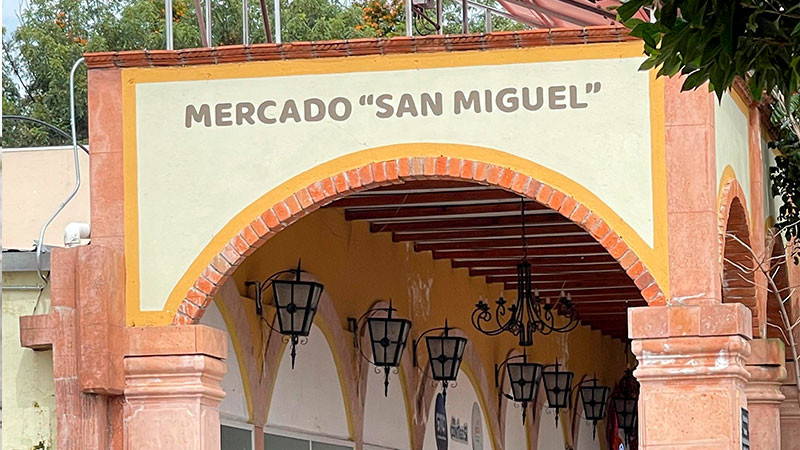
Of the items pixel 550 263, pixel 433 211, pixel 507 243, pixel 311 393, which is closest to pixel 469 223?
pixel 433 211

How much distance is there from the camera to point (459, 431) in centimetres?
1542

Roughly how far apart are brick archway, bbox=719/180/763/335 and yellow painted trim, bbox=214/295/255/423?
3.17m

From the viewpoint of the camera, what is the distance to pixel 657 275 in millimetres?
8516

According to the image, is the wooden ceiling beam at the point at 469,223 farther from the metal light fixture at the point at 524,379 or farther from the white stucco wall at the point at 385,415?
the metal light fixture at the point at 524,379

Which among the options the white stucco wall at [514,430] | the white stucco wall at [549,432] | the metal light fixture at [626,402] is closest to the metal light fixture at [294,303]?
the white stucco wall at [514,430]

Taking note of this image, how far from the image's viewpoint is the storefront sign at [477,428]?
52.3 feet

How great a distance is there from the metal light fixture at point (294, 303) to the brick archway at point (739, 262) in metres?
2.67

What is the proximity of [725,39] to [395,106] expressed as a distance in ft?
17.8

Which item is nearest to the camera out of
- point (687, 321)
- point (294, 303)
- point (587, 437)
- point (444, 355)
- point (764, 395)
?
point (687, 321)

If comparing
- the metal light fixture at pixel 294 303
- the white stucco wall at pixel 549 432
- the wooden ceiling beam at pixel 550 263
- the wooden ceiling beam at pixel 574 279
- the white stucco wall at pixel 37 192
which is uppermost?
the white stucco wall at pixel 37 192

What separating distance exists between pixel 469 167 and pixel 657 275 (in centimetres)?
116

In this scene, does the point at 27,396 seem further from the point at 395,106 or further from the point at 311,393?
the point at 311,393

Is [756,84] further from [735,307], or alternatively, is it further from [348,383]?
[348,383]

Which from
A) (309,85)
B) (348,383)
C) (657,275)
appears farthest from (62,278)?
(348,383)
